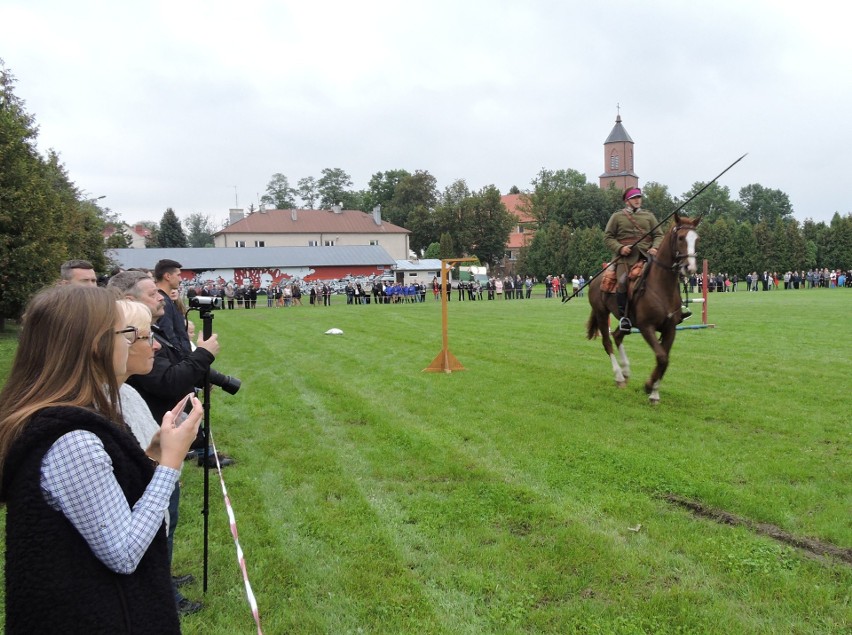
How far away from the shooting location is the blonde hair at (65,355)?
207 cm

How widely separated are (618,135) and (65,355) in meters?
137

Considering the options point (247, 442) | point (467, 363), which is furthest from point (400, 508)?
point (467, 363)

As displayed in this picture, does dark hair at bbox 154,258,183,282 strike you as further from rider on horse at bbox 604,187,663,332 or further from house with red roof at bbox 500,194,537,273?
house with red roof at bbox 500,194,537,273

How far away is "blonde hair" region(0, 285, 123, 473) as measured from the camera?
207 centimetres

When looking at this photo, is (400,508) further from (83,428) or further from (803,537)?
(83,428)

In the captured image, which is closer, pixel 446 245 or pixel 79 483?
pixel 79 483

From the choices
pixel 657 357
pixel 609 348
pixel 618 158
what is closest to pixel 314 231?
pixel 618 158

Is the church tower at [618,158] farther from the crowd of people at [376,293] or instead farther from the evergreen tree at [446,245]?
the crowd of people at [376,293]

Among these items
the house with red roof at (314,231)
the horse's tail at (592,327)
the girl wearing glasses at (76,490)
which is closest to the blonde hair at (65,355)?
the girl wearing glasses at (76,490)

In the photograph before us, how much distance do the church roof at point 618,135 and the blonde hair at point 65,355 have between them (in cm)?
13597

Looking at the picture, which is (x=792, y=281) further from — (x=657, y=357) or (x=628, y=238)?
(x=657, y=357)

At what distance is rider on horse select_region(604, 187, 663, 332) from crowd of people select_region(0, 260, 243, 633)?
9026mm

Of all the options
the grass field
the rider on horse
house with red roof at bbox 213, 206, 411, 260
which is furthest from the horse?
house with red roof at bbox 213, 206, 411, 260

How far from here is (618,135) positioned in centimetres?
12838
